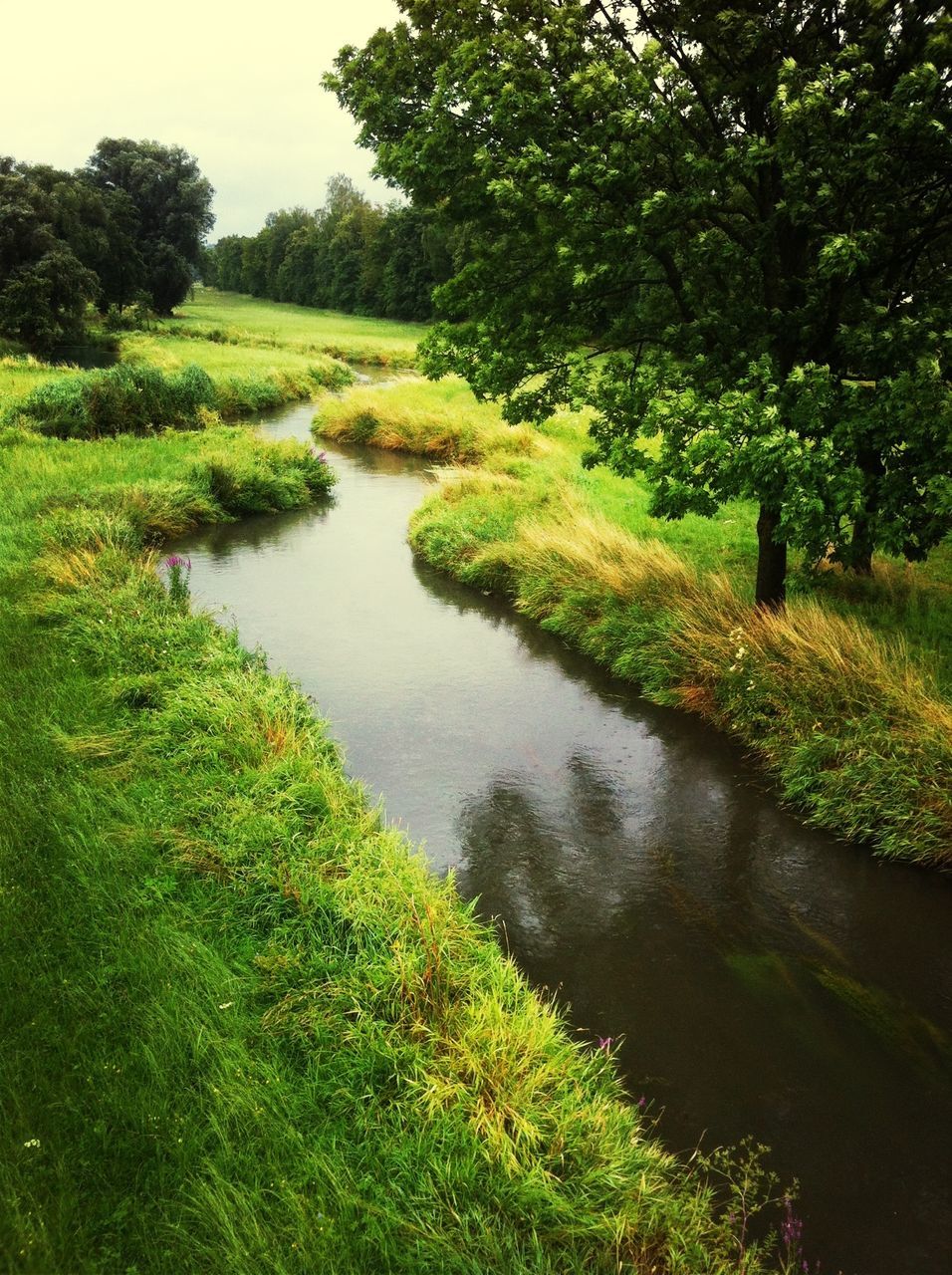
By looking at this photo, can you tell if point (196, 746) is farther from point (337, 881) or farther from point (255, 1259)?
point (255, 1259)

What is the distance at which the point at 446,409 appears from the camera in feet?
86.2

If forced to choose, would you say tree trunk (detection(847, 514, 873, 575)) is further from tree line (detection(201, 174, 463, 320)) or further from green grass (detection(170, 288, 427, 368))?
tree line (detection(201, 174, 463, 320))

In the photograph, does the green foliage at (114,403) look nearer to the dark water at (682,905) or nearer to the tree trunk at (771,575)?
the dark water at (682,905)

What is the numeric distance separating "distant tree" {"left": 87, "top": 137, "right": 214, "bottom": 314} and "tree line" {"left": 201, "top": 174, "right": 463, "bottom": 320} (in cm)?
450

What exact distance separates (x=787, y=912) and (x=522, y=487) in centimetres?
1198

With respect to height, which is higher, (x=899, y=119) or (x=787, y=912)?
(x=899, y=119)

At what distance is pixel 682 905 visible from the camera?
253 inches

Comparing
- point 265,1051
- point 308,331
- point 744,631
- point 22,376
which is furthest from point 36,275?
point 265,1051

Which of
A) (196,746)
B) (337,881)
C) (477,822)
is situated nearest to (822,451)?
(477,822)

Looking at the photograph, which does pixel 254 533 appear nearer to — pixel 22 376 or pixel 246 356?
pixel 22 376

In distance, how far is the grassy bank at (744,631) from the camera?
7320 mm

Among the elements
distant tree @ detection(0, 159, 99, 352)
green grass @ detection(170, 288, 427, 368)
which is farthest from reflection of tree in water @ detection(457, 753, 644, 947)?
distant tree @ detection(0, 159, 99, 352)

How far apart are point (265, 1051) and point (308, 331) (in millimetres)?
68066

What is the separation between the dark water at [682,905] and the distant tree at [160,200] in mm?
68752
